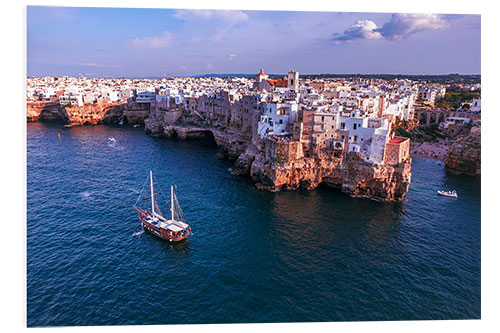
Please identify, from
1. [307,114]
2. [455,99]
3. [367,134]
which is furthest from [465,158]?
[455,99]

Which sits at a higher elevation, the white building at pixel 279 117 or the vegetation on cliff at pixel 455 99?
the vegetation on cliff at pixel 455 99

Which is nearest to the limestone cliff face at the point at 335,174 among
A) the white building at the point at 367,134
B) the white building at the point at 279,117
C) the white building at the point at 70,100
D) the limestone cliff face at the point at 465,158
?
the white building at the point at 367,134

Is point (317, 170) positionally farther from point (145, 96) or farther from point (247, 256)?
point (145, 96)

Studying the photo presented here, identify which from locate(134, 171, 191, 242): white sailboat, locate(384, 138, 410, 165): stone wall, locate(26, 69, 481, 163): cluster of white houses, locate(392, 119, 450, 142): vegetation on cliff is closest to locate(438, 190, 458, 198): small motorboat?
locate(384, 138, 410, 165): stone wall

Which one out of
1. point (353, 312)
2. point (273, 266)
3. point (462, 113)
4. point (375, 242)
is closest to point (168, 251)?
point (273, 266)

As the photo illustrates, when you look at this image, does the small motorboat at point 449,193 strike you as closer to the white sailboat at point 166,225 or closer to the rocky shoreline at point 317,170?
the rocky shoreline at point 317,170

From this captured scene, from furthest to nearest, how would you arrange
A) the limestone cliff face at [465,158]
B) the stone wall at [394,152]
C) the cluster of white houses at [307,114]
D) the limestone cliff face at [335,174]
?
1. the limestone cliff face at [465,158]
2. the cluster of white houses at [307,114]
3. the limestone cliff face at [335,174]
4. the stone wall at [394,152]
